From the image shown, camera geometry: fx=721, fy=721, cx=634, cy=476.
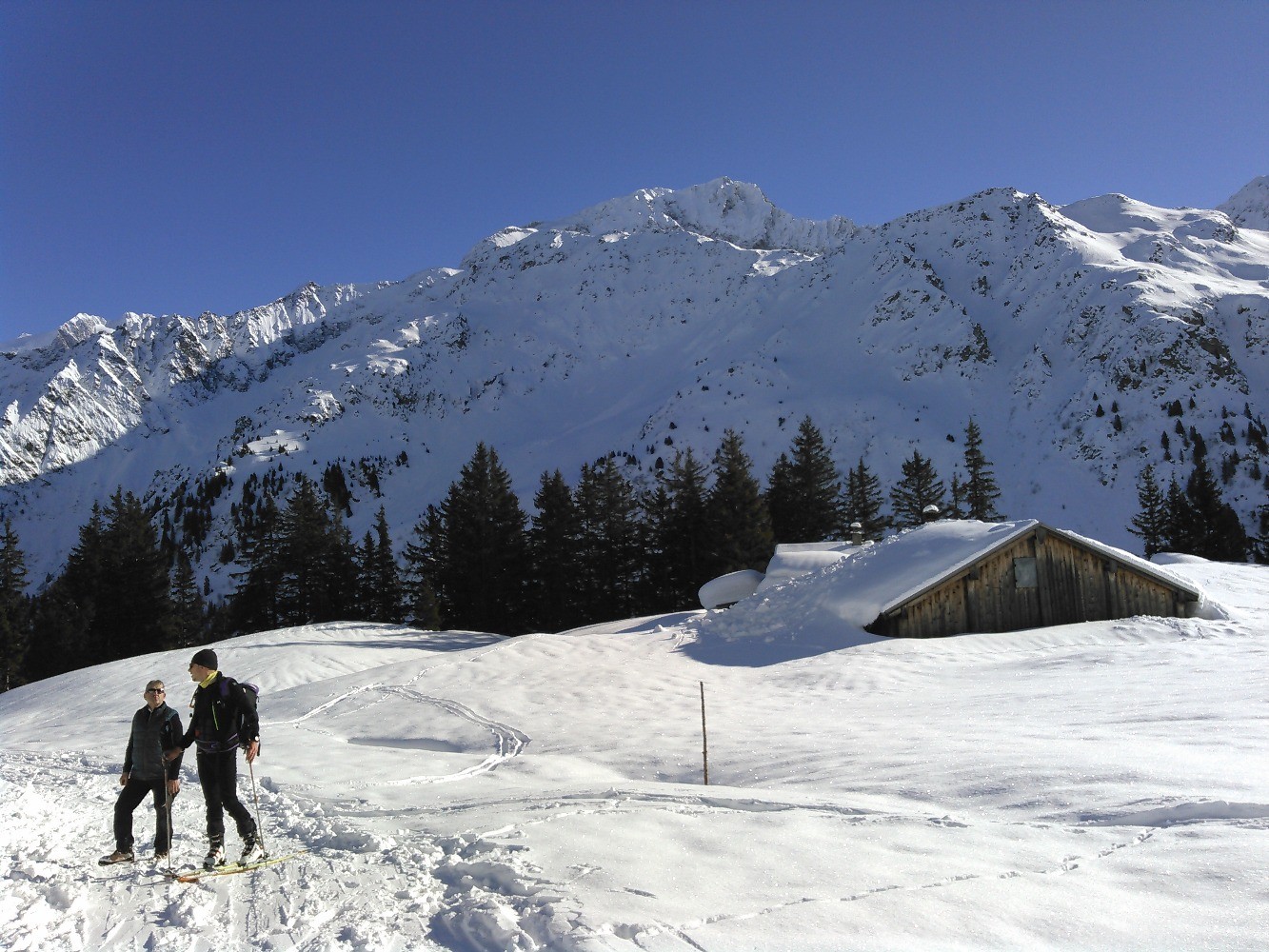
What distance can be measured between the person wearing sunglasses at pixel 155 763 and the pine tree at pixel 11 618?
1513 inches

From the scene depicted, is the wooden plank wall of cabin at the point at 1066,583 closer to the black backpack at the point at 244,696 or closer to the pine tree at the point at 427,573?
the black backpack at the point at 244,696

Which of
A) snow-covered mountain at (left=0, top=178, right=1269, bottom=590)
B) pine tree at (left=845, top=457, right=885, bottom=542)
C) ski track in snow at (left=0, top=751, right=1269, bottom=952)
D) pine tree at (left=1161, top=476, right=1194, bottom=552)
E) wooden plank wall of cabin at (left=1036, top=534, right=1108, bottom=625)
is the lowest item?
ski track in snow at (left=0, top=751, right=1269, bottom=952)

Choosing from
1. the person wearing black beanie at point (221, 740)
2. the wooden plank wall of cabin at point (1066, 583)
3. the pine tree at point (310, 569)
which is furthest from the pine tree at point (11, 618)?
the wooden plank wall of cabin at point (1066, 583)

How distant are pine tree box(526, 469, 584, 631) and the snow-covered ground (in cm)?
2405

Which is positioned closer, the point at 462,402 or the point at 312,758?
the point at 312,758

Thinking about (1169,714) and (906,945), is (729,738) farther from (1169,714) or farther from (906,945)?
(906,945)

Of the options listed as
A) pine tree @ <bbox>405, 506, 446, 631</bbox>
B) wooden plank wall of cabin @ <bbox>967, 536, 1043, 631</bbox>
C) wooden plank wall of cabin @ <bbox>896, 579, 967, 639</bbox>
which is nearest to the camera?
wooden plank wall of cabin @ <bbox>896, 579, 967, 639</bbox>

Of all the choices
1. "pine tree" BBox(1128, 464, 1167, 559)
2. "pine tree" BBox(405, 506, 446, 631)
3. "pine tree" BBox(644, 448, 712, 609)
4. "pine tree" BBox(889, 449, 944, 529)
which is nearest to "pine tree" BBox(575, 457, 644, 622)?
"pine tree" BBox(644, 448, 712, 609)

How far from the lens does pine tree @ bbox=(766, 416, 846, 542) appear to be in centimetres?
4569

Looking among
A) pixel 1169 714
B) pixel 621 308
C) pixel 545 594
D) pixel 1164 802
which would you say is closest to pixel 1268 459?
pixel 545 594

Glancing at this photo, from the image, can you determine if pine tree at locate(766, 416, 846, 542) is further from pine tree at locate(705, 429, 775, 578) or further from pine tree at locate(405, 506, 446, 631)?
pine tree at locate(405, 506, 446, 631)

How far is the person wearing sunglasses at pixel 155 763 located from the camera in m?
7.05

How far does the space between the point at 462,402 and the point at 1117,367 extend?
370 ft

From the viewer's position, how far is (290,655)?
81.5ft
